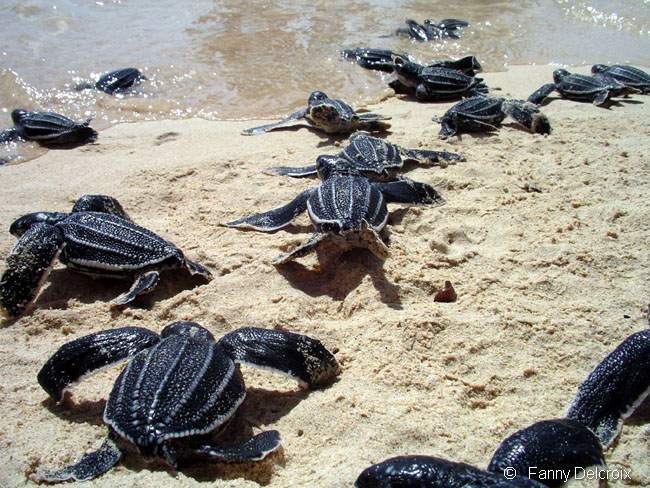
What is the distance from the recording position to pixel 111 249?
Result: 2602mm

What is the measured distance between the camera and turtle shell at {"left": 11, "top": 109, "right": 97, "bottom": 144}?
4.59 m

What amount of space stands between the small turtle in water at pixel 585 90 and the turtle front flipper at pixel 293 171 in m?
2.57

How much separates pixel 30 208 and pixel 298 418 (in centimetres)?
246

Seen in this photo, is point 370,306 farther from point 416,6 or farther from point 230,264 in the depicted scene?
point 416,6

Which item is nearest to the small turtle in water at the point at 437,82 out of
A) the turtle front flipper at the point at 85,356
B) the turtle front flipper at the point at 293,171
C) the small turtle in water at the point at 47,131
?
the turtle front flipper at the point at 293,171

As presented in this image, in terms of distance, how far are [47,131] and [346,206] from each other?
3171 mm

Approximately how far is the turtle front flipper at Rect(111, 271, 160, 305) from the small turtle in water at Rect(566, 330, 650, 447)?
5.98 feet

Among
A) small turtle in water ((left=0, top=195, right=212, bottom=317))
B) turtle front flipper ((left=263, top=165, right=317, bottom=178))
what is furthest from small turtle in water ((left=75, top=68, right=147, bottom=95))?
small turtle in water ((left=0, top=195, right=212, bottom=317))

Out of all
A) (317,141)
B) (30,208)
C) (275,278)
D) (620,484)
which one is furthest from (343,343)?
(317,141)

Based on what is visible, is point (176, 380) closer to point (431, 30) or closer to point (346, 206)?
point (346, 206)

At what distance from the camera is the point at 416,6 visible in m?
9.27

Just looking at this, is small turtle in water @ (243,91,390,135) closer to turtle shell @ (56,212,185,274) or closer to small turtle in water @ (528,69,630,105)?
small turtle in water @ (528,69,630,105)

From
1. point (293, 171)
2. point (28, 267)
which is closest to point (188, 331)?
point (28, 267)

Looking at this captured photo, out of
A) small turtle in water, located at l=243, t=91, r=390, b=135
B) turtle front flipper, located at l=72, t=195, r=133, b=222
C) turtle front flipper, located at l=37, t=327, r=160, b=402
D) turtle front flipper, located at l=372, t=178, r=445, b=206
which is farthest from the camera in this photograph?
small turtle in water, located at l=243, t=91, r=390, b=135
